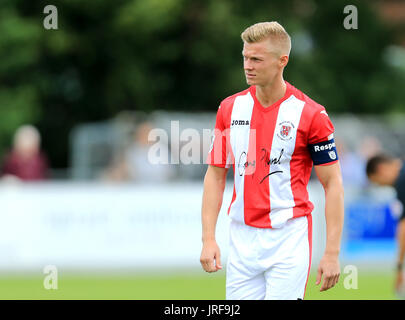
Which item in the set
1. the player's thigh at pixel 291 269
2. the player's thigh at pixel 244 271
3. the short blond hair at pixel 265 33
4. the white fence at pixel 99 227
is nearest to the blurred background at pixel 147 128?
the white fence at pixel 99 227

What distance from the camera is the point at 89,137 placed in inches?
748

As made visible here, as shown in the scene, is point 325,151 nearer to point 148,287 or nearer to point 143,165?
point 148,287

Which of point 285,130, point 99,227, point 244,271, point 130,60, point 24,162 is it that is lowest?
point 244,271

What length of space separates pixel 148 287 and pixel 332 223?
275 inches

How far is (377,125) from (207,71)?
377 inches

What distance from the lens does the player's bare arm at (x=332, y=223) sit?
5.15 m

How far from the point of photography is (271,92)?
537 centimetres

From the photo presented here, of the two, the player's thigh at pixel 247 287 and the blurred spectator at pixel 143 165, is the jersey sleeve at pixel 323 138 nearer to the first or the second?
the player's thigh at pixel 247 287

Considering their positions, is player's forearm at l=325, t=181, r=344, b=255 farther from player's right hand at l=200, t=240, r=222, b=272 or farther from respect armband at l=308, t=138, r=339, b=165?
player's right hand at l=200, t=240, r=222, b=272

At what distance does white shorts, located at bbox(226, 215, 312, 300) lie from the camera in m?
→ 5.32

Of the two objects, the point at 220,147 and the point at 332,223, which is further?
the point at 220,147

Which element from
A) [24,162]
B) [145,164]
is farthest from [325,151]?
[24,162]

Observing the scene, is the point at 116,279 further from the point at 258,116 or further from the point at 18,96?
the point at 18,96

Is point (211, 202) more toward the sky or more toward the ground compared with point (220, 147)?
more toward the ground
